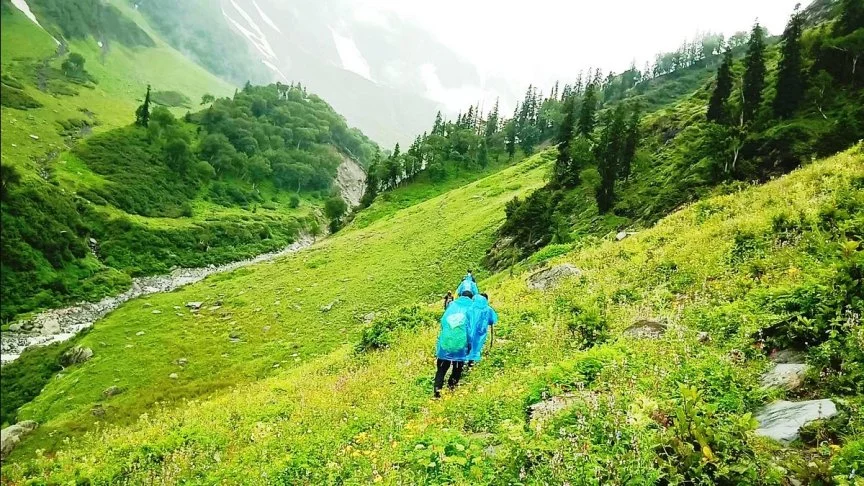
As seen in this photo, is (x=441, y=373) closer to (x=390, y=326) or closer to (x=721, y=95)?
(x=390, y=326)

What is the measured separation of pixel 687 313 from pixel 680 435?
270 inches

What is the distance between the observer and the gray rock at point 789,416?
679 centimetres

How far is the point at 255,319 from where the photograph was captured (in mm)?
45656

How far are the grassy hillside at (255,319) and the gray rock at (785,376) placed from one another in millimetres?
29144

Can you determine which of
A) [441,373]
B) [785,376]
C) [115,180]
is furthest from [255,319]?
[115,180]

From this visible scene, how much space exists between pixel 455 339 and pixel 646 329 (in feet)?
15.5

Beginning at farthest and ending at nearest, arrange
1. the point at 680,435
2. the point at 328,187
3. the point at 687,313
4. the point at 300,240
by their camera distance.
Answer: the point at 328,187 < the point at 300,240 < the point at 687,313 < the point at 680,435

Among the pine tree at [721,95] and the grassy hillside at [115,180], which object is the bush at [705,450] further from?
the pine tree at [721,95]

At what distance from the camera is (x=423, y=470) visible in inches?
297

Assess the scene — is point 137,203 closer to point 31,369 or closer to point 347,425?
point 31,369

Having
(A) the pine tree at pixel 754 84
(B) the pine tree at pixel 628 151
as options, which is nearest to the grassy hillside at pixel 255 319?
(B) the pine tree at pixel 628 151

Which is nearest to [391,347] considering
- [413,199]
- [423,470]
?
[423,470]

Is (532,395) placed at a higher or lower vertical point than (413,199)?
lower

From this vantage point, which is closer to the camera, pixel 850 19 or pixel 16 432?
pixel 16 432
